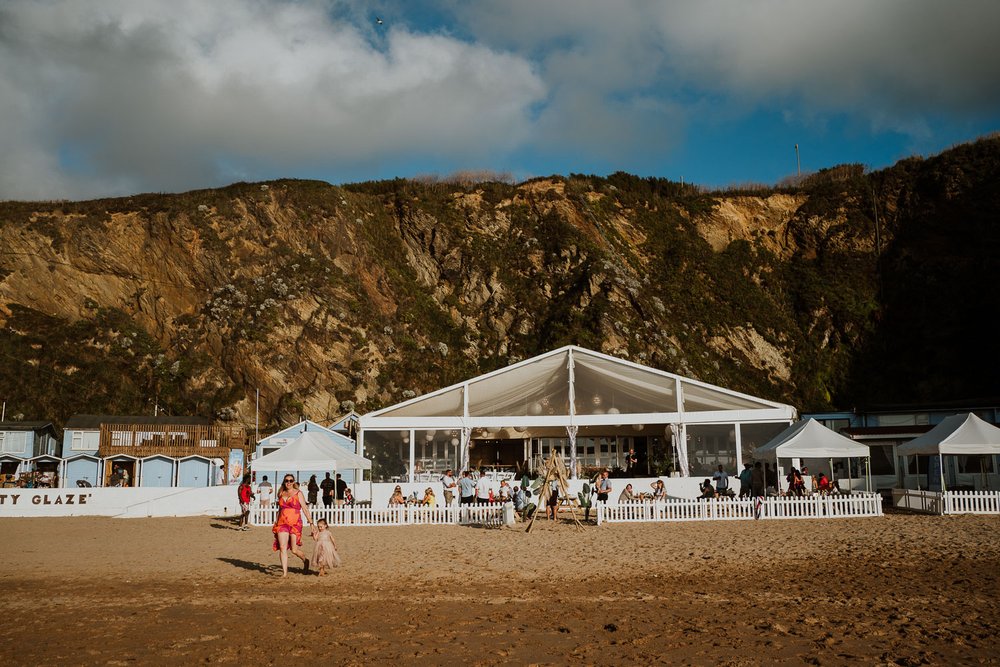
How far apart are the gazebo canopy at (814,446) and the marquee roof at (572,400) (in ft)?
14.9

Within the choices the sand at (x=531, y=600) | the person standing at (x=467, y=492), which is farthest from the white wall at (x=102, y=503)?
the person standing at (x=467, y=492)

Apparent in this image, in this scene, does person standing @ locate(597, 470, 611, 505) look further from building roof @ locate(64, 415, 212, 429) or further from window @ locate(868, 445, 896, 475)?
building roof @ locate(64, 415, 212, 429)

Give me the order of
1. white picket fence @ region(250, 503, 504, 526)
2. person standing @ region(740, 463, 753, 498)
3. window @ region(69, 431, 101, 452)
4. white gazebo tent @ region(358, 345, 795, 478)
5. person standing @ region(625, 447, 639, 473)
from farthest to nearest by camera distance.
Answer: window @ region(69, 431, 101, 452), person standing @ region(625, 447, 639, 473), white gazebo tent @ region(358, 345, 795, 478), person standing @ region(740, 463, 753, 498), white picket fence @ region(250, 503, 504, 526)

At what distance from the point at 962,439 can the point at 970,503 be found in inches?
66.4

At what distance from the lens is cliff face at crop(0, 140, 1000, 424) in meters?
44.0

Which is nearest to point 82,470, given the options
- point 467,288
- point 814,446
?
point 467,288

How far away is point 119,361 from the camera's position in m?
45.0

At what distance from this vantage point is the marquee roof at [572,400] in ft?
87.2

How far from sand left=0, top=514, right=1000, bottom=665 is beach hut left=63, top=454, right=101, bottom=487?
65.7 ft

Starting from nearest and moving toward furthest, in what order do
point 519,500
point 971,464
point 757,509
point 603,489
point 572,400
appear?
point 519,500 → point 757,509 → point 603,489 → point 971,464 → point 572,400

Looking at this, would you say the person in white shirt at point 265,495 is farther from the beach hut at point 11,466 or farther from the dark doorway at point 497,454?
the beach hut at point 11,466

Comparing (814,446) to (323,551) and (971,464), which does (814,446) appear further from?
(323,551)

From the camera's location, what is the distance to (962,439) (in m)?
20.5

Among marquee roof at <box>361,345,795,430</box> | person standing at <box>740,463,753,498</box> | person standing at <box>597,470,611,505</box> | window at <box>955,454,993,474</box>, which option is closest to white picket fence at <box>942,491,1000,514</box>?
person standing at <box>740,463,753,498</box>
